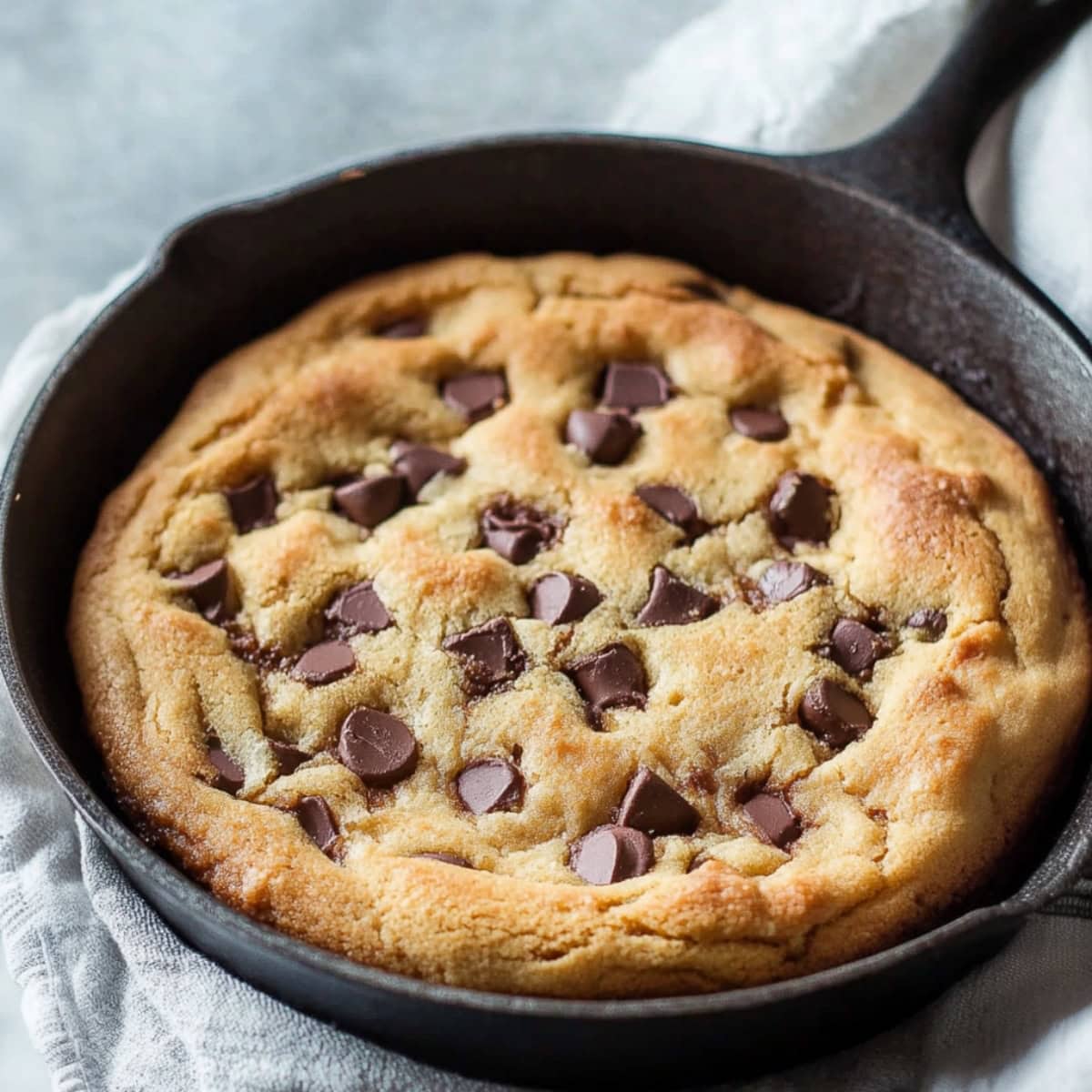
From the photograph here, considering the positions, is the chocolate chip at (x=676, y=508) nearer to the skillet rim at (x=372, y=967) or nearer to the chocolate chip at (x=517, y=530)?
the chocolate chip at (x=517, y=530)

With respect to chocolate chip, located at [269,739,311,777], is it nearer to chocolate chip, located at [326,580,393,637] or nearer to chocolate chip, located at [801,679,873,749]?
chocolate chip, located at [326,580,393,637]

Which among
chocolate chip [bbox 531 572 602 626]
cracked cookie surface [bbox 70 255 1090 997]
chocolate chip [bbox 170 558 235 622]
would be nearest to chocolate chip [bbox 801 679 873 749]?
cracked cookie surface [bbox 70 255 1090 997]

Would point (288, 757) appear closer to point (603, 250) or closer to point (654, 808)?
point (654, 808)

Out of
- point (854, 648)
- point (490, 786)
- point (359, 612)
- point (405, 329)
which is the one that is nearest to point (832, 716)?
point (854, 648)

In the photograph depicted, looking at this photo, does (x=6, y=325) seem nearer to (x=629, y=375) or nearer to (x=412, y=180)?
(x=412, y=180)

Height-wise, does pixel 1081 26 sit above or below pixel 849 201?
above

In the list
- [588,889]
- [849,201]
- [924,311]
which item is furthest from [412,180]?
[588,889]

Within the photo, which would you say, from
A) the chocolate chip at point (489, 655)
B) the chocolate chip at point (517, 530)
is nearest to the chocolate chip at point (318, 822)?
the chocolate chip at point (489, 655)
